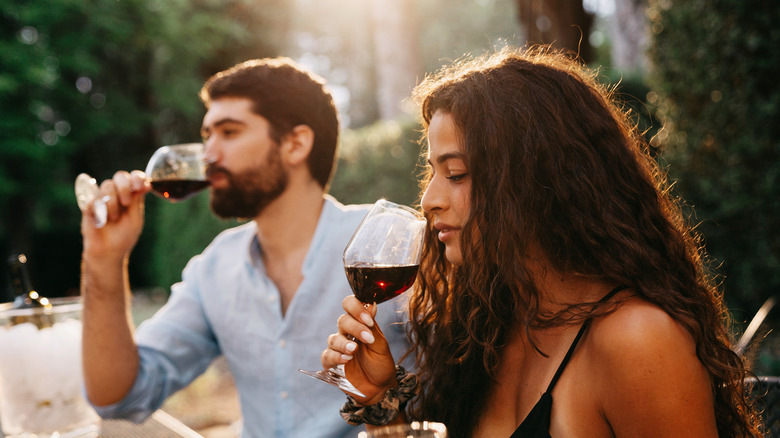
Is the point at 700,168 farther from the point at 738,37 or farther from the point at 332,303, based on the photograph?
the point at 332,303

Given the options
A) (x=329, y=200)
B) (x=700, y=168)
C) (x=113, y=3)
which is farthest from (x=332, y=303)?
(x=113, y=3)

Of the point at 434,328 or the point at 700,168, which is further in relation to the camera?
the point at 700,168

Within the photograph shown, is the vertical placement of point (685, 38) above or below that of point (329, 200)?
above

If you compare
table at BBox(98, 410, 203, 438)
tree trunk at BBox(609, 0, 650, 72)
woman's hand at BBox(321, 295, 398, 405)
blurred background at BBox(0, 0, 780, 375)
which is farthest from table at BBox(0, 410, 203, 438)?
tree trunk at BBox(609, 0, 650, 72)

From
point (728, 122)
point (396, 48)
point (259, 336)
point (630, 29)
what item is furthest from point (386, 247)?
point (630, 29)

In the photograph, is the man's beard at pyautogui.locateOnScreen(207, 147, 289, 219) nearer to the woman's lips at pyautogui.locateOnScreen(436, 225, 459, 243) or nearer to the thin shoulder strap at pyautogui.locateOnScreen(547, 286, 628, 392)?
the woman's lips at pyautogui.locateOnScreen(436, 225, 459, 243)

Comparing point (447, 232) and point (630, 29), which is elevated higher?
point (630, 29)

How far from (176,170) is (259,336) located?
2.44 ft

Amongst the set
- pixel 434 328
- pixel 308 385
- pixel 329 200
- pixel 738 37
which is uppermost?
pixel 738 37

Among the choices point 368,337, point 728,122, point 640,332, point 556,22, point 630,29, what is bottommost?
point 368,337

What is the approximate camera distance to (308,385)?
2254 millimetres

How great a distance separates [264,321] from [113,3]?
13.8 metres

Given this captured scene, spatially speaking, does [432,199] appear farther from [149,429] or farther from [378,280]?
[149,429]

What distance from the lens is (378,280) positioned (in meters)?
1.54
